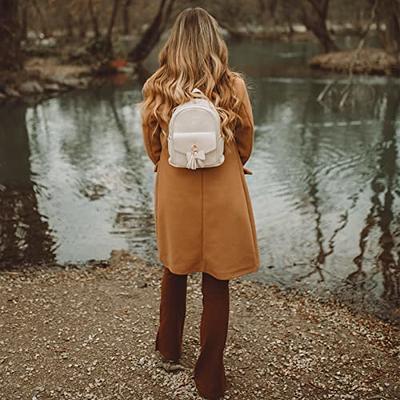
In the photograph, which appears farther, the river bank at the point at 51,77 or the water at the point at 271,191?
the river bank at the point at 51,77

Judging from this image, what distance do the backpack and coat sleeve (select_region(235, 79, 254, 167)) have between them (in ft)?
0.54

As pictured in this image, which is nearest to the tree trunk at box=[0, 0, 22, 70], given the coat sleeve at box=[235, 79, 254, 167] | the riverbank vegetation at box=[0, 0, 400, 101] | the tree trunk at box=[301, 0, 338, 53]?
the riverbank vegetation at box=[0, 0, 400, 101]

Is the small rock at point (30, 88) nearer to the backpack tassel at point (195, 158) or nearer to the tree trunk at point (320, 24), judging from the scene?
the tree trunk at point (320, 24)

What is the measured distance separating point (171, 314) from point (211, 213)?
28.5 inches

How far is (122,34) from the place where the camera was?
36.1 m

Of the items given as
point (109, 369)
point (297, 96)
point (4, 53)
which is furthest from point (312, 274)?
point (4, 53)

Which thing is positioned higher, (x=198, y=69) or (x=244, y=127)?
A: (x=198, y=69)

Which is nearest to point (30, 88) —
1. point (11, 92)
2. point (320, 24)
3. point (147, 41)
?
point (11, 92)

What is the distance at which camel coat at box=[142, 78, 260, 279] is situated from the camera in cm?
285

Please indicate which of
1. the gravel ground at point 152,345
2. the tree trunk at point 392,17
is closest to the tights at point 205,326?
the gravel ground at point 152,345

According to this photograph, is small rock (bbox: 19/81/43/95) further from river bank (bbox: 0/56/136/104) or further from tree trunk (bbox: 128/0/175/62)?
tree trunk (bbox: 128/0/175/62)

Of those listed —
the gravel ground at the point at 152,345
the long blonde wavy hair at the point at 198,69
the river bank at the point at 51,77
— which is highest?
the long blonde wavy hair at the point at 198,69

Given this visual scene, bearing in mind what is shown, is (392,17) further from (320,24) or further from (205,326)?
(320,24)

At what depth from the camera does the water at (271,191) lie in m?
5.77
